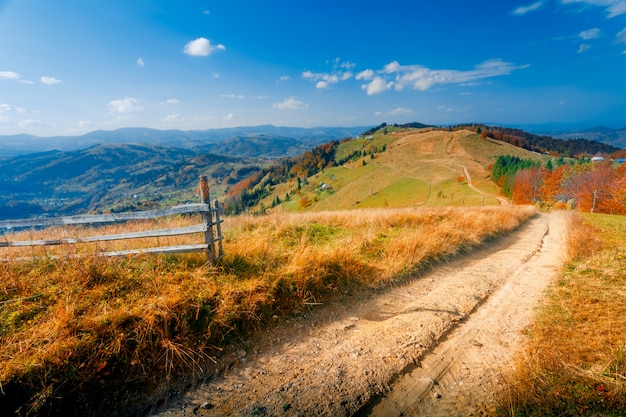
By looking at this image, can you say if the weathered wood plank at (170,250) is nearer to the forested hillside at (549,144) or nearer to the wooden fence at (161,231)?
the wooden fence at (161,231)

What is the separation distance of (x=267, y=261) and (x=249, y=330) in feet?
6.50

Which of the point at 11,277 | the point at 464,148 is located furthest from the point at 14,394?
the point at 464,148

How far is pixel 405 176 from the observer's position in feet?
334

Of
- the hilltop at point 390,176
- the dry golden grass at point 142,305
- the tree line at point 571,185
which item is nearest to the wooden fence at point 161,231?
the dry golden grass at point 142,305

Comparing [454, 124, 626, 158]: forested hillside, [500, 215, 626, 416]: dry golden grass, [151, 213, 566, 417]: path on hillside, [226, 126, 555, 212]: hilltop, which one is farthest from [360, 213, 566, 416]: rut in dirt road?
[454, 124, 626, 158]: forested hillside

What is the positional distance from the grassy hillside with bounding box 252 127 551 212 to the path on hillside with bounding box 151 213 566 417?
2327 inches

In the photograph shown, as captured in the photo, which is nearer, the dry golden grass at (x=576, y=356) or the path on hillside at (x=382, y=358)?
the dry golden grass at (x=576, y=356)

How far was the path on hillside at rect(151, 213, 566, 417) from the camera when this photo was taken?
11.4 feet

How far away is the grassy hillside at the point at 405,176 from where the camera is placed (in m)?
81.2

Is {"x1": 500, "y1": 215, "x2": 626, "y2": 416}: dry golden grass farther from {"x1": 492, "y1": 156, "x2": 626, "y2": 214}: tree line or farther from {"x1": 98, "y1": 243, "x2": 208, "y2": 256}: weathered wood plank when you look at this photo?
{"x1": 492, "y1": 156, "x2": 626, "y2": 214}: tree line

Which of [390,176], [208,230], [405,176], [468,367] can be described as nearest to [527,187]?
[405,176]

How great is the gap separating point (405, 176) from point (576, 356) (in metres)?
103

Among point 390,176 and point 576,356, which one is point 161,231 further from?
point 390,176

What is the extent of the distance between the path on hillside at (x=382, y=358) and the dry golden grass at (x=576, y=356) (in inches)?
12.5
